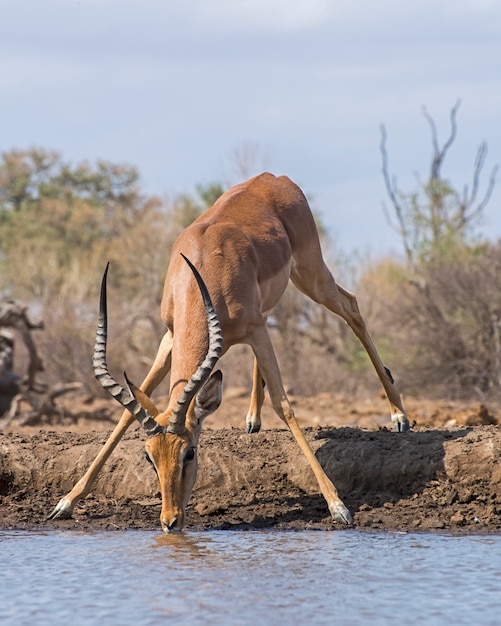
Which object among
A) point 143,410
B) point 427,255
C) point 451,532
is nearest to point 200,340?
point 143,410

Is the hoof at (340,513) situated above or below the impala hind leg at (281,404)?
below

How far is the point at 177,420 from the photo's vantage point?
26.9 ft

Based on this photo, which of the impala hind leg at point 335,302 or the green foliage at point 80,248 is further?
the green foliage at point 80,248

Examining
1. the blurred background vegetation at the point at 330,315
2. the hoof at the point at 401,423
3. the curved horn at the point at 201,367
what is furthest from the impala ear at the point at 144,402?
the blurred background vegetation at the point at 330,315

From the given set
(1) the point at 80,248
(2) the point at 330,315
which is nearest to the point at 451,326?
(2) the point at 330,315

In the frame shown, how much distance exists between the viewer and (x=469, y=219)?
95.7 ft

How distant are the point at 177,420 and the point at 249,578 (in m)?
1.58

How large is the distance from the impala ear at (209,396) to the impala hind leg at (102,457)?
1018mm

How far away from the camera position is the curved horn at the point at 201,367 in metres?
8.18

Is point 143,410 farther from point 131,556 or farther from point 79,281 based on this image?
point 79,281

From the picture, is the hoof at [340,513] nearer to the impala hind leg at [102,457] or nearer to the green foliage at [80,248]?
the impala hind leg at [102,457]

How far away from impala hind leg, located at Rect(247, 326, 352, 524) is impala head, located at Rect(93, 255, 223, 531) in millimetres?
811

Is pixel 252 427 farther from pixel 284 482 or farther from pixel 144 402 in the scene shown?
pixel 144 402

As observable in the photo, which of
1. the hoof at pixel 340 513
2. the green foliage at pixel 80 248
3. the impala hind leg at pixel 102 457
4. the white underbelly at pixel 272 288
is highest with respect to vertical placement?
the green foliage at pixel 80 248
